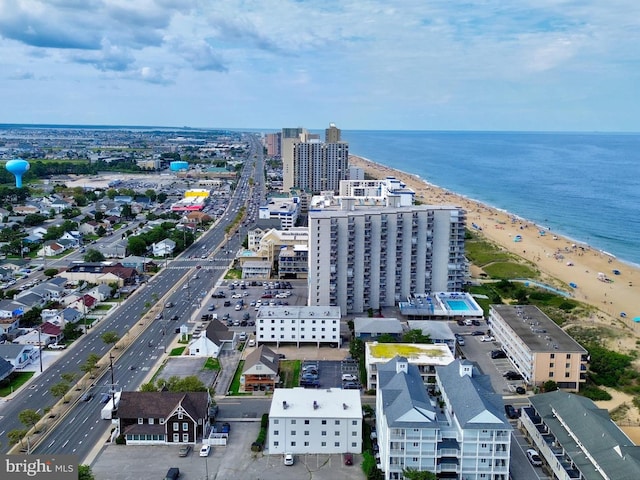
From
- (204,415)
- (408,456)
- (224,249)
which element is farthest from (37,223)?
(408,456)

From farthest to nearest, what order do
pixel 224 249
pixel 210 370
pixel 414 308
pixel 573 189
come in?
pixel 573 189
pixel 224 249
pixel 414 308
pixel 210 370

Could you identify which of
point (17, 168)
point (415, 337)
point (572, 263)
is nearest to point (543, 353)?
point (415, 337)

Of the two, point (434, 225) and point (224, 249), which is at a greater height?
point (434, 225)

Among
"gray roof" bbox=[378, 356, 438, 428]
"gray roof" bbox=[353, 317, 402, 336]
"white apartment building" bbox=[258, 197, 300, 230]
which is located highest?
"white apartment building" bbox=[258, 197, 300, 230]

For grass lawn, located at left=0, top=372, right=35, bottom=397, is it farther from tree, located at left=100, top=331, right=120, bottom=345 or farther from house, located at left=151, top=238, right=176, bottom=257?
house, located at left=151, top=238, right=176, bottom=257

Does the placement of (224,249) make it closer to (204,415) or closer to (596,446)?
(204,415)

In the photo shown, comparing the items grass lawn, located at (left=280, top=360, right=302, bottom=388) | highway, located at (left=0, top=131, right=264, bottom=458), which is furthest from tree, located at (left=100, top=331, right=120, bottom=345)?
grass lawn, located at (left=280, top=360, right=302, bottom=388)
